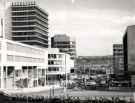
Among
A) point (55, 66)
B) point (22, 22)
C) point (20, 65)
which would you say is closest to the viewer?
point (20, 65)

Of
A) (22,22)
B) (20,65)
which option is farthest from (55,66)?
(20,65)

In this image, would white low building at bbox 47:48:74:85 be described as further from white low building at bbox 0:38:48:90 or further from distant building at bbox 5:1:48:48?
white low building at bbox 0:38:48:90

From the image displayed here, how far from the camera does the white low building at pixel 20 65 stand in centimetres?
9100

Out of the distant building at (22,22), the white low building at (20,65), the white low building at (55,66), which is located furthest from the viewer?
the white low building at (55,66)

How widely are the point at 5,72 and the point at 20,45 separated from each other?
16.5 metres

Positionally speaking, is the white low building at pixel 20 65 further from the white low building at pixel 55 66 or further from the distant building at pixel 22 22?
the white low building at pixel 55 66

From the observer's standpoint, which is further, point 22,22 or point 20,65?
point 22,22

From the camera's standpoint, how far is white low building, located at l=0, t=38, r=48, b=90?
3583 inches

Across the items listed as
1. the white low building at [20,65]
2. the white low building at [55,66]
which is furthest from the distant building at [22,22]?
the white low building at [20,65]

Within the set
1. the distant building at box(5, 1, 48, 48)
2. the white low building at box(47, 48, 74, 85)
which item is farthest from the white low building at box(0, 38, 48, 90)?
the white low building at box(47, 48, 74, 85)

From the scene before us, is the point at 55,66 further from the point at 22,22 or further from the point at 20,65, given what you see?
the point at 20,65

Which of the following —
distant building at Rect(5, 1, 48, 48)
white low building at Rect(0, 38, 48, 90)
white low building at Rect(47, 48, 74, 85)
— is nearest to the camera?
white low building at Rect(0, 38, 48, 90)

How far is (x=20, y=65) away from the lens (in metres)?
104

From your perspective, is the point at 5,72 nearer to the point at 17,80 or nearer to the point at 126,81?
the point at 17,80
